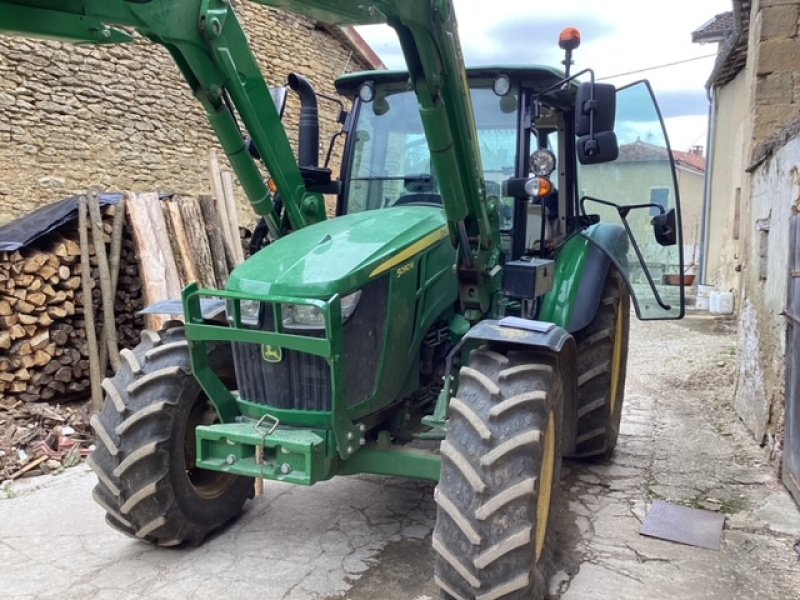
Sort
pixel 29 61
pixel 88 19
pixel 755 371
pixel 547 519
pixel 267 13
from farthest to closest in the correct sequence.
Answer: pixel 267 13
pixel 29 61
pixel 755 371
pixel 547 519
pixel 88 19

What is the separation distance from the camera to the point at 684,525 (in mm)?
3967

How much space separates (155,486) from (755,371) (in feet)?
14.3

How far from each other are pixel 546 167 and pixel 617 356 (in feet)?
6.77

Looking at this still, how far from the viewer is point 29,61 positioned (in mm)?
8102

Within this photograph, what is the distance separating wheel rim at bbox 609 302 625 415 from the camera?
16.3 ft

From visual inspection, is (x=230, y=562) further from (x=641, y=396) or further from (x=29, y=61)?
(x=29, y=61)

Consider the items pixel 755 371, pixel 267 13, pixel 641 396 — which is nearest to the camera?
pixel 755 371

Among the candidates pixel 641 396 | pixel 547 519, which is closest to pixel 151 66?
pixel 641 396

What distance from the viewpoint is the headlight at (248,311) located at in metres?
3.18

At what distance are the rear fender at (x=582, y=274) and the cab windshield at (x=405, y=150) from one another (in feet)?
1.65

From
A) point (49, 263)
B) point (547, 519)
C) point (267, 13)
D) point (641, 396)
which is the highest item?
point (267, 13)

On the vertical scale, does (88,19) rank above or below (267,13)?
below

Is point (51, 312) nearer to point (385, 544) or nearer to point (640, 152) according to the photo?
point (385, 544)

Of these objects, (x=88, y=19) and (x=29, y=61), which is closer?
(x=88, y=19)
